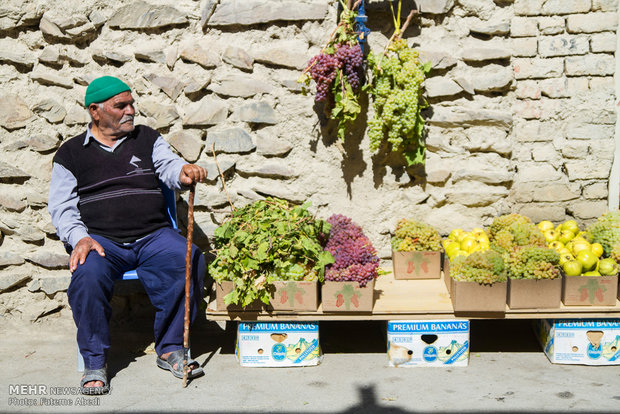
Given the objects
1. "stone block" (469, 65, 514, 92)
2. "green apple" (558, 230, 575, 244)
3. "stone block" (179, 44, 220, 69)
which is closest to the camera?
"green apple" (558, 230, 575, 244)

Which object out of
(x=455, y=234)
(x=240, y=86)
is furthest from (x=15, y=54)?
(x=455, y=234)

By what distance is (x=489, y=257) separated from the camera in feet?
12.2

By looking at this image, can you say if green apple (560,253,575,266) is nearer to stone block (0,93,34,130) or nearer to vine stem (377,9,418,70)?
vine stem (377,9,418,70)

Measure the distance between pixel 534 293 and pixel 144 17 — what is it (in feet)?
10.0

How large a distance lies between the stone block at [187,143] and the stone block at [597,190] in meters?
2.63

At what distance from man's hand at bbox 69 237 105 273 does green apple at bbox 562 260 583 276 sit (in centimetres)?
266

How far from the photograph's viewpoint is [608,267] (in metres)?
3.74

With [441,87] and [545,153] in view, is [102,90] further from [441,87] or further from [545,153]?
[545,153]

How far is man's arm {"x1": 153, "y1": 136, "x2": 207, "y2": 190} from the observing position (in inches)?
151

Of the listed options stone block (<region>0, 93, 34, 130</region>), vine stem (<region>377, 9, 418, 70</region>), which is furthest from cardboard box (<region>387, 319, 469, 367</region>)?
stone block (<region>0, 93, 34, 130</region>)

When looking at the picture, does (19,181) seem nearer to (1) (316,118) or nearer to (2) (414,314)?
(1) (316,118)

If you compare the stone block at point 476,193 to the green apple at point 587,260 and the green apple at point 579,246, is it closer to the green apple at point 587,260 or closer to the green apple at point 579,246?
the green apple at point 579,246

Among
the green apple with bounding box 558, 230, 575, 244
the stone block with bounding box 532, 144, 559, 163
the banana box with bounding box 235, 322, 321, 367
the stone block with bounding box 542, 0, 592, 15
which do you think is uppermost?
the stone block with bounding box 542, 0, 592, 15

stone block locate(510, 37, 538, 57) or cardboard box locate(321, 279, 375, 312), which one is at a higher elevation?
stone block locate(510, 37, 538, 57)
